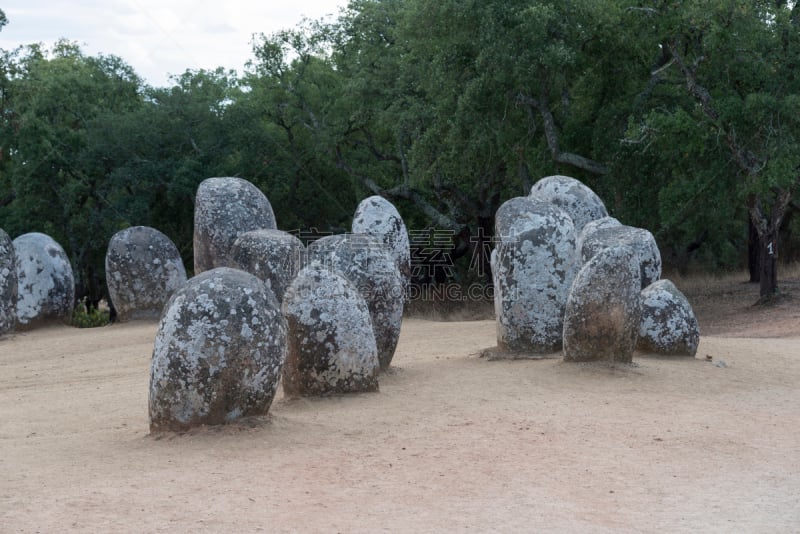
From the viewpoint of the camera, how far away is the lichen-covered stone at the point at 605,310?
995 cm

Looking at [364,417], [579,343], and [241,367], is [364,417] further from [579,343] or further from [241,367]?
[579,343]

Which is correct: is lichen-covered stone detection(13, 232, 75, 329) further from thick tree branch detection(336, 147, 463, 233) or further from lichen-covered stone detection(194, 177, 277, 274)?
thick tree branch detection(336, 147, 463, 233)

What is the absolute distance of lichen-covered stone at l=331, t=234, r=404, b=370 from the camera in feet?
34.7

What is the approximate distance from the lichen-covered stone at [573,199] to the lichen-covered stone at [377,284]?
13.2 ft

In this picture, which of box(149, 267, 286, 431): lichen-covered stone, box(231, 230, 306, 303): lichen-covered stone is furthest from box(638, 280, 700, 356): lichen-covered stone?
box(149, 267, 286, 431): lichen-covered stone

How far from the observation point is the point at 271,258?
13.3m

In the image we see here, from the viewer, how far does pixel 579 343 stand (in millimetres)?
10250

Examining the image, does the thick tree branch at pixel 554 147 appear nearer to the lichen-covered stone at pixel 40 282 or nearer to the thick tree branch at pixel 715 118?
the thick tree branch at pixel 715 118

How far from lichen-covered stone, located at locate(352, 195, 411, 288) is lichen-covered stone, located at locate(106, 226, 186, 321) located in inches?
153

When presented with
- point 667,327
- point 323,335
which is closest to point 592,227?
point 667,327

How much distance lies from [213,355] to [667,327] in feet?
19.7

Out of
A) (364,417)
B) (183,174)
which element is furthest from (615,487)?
(183,174)

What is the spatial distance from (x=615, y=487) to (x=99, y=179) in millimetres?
22223

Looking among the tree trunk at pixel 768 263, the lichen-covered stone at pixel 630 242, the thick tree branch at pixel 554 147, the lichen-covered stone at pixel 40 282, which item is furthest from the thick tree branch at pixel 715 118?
the lichen-covered stone at pixel 40 282
